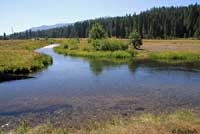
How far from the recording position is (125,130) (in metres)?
10.9

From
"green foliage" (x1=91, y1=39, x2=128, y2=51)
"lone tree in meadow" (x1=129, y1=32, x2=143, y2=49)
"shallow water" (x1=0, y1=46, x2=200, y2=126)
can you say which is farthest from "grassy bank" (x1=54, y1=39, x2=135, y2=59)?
"shallow water" (x1=0, y1=46, x2=200, y2=126)

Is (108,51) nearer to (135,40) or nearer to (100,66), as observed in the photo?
(135,40)

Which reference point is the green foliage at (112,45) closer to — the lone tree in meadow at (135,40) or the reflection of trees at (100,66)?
the lone tree in meadow at (135,40)

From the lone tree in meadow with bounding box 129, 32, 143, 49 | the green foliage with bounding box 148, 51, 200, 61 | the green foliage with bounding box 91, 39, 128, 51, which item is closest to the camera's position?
the green foliage with bounding box 148, 51, 200, 61

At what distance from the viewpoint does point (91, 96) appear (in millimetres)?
21734

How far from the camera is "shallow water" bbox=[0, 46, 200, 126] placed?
55.5 ft

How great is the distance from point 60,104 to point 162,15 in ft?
362

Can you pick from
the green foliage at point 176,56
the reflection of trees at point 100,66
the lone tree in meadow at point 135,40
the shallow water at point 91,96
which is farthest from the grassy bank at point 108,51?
the shallow water at point 91,96

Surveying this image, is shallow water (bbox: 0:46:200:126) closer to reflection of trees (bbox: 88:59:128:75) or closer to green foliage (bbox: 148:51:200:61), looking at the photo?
reflection of trees (bbox: 88:59:128:75)

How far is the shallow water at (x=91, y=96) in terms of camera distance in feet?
55.5

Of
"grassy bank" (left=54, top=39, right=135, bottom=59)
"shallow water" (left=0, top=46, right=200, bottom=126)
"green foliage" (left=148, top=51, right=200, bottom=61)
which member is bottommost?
"shallow water" (left=0, top=46, right=200, bottom=126)

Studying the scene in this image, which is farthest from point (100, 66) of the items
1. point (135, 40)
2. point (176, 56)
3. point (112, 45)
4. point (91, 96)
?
point (135, 40)

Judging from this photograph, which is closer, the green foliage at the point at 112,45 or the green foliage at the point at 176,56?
the green foliage at the point at 176,56

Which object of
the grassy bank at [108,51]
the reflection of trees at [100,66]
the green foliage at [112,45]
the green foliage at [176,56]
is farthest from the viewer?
the green foliage at [112,45]
